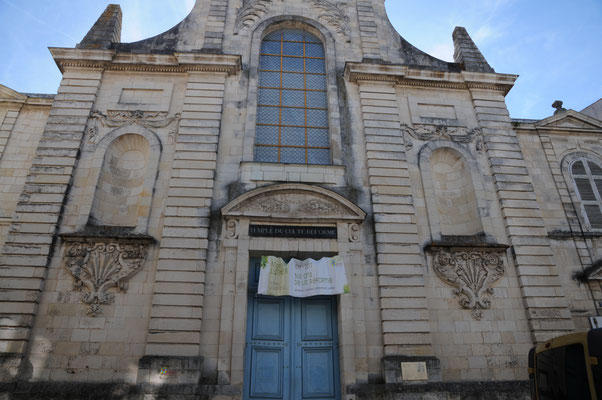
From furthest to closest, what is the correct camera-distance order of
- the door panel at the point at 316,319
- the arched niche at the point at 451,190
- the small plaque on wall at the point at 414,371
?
1. the arched niche at the point at 451,190
2. the door panel at the point at 316,319
3. the small plaque on wall at the point at 414,371

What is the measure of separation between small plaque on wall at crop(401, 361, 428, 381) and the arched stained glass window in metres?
5.88

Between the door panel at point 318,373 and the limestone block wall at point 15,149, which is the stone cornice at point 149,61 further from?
the door panel at point 318,373

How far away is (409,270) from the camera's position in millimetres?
9992

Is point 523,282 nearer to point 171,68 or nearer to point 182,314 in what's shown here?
point 182,314

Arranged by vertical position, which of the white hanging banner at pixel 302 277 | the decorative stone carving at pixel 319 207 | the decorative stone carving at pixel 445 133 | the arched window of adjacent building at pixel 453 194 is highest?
the decorative stone carving at pixel 445 133

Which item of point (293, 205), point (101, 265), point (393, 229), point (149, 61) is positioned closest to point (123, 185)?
point (101, 265)

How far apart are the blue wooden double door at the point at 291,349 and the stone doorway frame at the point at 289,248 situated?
1.37 feet

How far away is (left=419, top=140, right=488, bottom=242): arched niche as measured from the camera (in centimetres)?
1119

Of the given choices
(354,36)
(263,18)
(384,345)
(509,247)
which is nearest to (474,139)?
(509,247)

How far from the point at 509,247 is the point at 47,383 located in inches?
454

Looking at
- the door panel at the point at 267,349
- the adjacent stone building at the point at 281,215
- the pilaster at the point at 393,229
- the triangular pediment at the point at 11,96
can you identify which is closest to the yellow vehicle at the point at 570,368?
the adjacent stone building at the point at 281,215

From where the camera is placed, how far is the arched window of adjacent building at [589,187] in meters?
12.5

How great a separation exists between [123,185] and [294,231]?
5067mm

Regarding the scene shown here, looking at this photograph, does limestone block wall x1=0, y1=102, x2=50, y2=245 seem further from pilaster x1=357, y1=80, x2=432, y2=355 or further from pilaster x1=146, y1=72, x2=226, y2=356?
pilaster x1=357, y1=80, x2=432, y2=355
